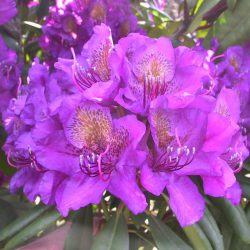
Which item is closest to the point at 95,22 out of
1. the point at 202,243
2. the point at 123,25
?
the point at 123,25

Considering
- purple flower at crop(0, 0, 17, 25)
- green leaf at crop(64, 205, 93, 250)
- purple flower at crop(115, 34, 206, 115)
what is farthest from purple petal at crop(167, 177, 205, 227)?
purple flower at crop(0, 0, 17, 25)

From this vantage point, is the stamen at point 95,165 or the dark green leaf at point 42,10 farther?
the dark green leaf at point 42,10

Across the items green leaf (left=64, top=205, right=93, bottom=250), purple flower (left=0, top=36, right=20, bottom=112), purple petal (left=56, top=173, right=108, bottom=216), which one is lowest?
green leaf (left=64, top=205, right=93, bottom=250)

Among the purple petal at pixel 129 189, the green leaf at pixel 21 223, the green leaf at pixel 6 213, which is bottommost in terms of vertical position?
the green leaf at pixel 6 213

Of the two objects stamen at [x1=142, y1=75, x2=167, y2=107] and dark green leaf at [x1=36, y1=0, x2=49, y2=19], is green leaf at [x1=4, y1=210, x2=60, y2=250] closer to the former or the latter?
stamen at [x1=142, y1=75, x2=167, y2=107]

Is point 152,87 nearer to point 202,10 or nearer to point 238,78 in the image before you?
point 238,78

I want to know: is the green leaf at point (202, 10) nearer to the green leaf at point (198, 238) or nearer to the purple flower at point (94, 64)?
the purple flower at point (94, 64)

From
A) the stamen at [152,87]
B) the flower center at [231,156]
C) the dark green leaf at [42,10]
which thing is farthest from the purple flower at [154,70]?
the dark green leaf at [42,10]
